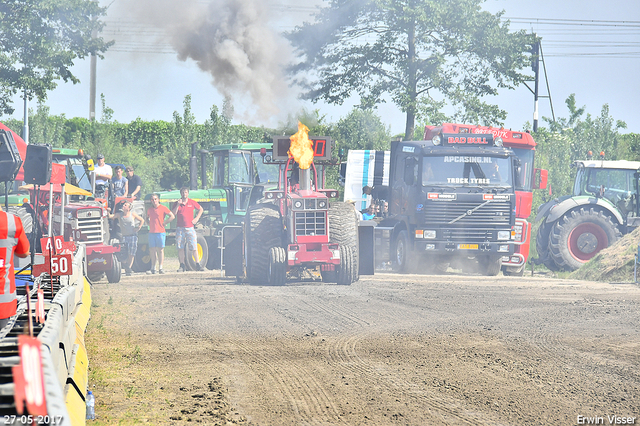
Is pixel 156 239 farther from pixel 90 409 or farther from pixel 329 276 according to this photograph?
pixel 90 409

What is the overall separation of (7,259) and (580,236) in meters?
16.6

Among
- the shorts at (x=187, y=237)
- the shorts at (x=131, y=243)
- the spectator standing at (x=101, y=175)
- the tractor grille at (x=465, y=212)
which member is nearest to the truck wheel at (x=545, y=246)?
the tractor grille at (x=465, y=212)

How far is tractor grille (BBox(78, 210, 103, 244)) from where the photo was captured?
15062mm

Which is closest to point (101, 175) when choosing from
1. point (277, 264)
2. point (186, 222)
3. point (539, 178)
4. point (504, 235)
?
point (186, 222)

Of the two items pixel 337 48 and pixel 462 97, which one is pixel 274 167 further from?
pixel 462 97

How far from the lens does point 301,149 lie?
1438 centimetres

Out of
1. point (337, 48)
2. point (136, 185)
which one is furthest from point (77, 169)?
point (337, 48)

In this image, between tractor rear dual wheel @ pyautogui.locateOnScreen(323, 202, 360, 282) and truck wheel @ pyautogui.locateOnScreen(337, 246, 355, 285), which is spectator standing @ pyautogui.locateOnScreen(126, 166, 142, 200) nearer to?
tractor rear dual wheel @ pyautogui.locateOnScreen(323, 202, 360, 282)

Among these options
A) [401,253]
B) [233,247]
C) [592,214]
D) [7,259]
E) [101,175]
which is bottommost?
[401,253]

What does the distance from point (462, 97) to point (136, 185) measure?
14857 millimetres

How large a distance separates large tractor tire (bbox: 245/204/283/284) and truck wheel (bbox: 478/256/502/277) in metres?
6.61

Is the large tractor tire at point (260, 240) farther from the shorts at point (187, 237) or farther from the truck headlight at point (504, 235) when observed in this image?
the truck headlight at point (504, 235)

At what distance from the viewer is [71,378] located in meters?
5.34

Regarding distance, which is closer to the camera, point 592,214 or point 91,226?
point 91,226
